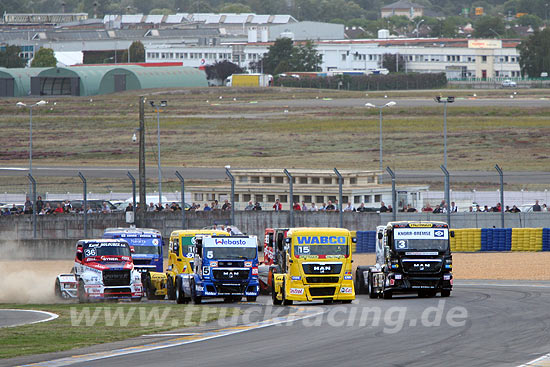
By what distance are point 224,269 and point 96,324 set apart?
547 centimetres

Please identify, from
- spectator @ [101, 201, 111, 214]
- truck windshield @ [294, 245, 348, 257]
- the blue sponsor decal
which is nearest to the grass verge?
truck windshield @ [294, 245, 348, 257]

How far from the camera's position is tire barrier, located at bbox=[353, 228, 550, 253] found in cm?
4422

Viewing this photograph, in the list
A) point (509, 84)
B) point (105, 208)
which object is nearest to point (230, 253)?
point (105, 208)

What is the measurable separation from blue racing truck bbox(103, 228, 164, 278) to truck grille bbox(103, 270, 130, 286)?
3940mm

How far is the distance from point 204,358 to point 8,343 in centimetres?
538

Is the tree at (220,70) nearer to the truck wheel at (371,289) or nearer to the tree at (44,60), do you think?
the tree at (44,60)

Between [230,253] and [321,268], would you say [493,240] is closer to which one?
[321,268]

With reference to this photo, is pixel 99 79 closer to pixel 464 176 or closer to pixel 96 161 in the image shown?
pixel 96 161

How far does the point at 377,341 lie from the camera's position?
21.3 metres

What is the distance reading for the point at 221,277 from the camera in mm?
30438

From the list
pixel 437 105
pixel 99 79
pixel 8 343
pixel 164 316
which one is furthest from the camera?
pixel 99 79

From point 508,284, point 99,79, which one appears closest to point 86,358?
point 508,284

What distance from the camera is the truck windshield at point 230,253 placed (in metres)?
30.4

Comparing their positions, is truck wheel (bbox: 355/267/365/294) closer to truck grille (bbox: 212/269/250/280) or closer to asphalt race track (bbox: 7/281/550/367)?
truck grille (bbox: 212/269/250/280)
